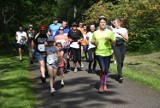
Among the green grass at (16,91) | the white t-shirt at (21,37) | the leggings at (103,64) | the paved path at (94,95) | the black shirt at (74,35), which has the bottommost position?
the green grass at (16,91)

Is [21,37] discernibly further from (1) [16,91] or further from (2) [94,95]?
(2) [94,95]

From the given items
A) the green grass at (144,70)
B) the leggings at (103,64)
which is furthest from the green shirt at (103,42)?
the green grass at (144,70)

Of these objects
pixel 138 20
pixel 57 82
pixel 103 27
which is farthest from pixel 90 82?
pixel 138 20

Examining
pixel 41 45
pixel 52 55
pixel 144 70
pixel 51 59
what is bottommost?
pixel 144 70

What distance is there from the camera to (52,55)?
10.2 metres

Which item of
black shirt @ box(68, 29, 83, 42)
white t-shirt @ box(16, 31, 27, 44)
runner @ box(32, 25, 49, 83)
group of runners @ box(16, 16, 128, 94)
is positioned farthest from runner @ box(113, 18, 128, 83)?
white t-shirt @ box(16, 31, 27, 44)

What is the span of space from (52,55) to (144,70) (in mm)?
5944

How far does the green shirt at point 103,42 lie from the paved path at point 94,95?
1.11 m

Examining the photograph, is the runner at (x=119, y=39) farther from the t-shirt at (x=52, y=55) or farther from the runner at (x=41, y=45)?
the runner at (x=41, y=45)

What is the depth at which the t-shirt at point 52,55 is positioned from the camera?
1021cm

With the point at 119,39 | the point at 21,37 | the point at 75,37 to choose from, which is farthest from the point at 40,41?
the point at 21,37

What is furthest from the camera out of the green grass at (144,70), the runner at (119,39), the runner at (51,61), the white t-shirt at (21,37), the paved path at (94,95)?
the white t-shirt at (21,37)

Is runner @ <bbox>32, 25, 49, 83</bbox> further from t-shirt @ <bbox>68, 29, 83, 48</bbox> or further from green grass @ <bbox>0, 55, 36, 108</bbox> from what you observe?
t-shirt @ <bbox>68, 29, 83, 48</bbox>

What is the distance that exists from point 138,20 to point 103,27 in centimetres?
1392
